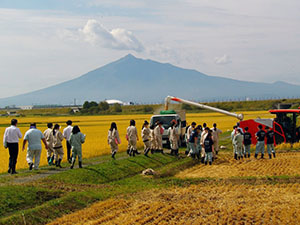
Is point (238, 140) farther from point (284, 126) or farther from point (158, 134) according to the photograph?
point (284, 126)

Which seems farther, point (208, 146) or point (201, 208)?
point (208, 146)

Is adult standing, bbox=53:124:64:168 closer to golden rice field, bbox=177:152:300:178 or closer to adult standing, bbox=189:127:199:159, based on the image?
golden rice field, bbox=177:152:300:178

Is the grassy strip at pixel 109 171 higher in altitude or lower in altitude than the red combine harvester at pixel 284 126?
lower

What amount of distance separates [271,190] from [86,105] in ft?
288

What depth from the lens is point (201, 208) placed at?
1042 centimetres

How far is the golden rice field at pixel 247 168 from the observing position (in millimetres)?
16453

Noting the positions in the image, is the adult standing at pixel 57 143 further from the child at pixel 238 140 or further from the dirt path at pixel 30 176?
the child at pixel 238 140

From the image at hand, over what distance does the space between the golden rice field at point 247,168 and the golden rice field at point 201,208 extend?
321cm

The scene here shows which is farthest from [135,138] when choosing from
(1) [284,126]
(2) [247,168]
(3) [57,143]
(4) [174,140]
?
(1) [284,126]

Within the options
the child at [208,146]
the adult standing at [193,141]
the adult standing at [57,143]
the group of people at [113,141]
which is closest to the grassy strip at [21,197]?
the group of people at [113,141]

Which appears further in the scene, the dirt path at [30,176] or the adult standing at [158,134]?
the adult standing at [158,134]

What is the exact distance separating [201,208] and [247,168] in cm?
816

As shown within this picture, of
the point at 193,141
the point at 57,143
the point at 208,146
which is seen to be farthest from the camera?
the point at 193,141

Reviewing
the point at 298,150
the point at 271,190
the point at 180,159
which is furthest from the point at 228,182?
the point at 298,150
